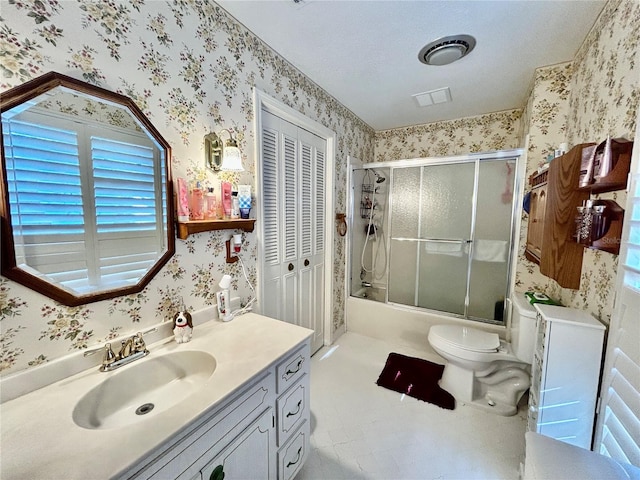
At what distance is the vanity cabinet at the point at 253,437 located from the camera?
71 cm

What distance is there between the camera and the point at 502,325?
7.51 ft

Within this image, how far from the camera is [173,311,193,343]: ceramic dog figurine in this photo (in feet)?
3.70

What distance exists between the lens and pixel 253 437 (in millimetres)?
966

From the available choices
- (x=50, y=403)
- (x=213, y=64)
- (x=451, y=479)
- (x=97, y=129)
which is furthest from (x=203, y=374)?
(x=213, y=64)

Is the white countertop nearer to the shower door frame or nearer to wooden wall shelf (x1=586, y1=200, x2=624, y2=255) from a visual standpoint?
wooden wall shelf (x1=586, y1=200, x2=624, y2=255)

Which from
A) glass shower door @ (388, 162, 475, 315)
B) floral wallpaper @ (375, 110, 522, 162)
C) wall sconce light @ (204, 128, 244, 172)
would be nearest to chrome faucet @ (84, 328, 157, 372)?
wall sconce light @ (204, 128, 244, 172)

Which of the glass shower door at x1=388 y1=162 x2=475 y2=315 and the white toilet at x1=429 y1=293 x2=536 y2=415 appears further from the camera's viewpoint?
the glass shower door at x1=388 y1=162 x2=475 y2=315

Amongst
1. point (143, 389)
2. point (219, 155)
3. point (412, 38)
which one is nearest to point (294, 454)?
point (143, 389)

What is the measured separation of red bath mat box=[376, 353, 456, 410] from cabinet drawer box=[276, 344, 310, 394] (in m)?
1.10

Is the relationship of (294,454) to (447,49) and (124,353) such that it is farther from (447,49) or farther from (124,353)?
(447,49)

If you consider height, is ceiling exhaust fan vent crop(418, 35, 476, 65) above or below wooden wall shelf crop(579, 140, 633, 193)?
above

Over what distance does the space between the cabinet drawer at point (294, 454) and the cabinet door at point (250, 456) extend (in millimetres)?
55

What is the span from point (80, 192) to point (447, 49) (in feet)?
6.60

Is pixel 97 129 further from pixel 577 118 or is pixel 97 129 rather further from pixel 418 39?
pixel 577 118
